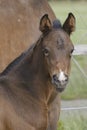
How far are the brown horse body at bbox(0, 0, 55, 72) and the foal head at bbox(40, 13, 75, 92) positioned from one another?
6.17 ft

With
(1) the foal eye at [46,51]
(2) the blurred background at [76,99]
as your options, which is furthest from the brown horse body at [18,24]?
(1) the foal eye at [46,51]

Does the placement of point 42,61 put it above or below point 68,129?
above

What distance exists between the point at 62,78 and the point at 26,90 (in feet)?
1.47

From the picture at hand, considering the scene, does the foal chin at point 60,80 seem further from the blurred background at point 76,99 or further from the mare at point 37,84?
the blurred background at point 76,99

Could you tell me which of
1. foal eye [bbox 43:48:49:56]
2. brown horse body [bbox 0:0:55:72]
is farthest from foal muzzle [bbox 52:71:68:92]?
brown horse body [bbox 0:0:55:72]

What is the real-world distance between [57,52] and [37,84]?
0.37 metres

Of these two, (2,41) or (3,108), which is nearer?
(3,108)

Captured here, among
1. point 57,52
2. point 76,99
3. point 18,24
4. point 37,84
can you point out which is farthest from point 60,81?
point 76,99

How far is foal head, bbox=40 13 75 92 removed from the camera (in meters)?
4.08

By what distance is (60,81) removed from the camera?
13.3ft

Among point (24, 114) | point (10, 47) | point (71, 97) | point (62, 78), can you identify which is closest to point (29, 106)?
point (24, 114)

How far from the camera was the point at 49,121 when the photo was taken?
446 centimetres

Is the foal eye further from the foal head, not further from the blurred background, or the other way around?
the blurred background

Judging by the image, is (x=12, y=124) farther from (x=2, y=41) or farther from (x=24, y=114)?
(x=2, y=41)
